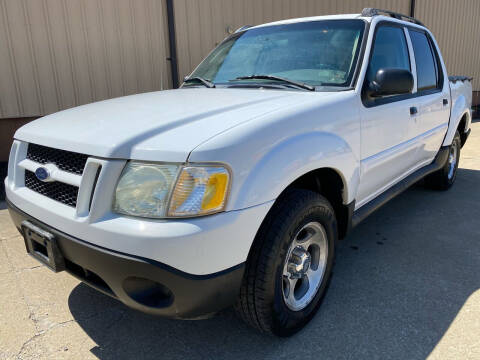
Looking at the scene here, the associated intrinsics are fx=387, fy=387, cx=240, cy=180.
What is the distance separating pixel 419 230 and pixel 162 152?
291 centimetres

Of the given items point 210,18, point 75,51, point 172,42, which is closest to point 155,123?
point 75,51

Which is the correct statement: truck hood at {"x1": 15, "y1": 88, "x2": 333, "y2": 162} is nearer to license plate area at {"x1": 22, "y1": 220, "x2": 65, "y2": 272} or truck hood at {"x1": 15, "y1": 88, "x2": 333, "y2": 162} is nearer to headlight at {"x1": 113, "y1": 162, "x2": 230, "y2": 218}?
headlight at {"x1": 113, "y1": 162, "x2": 230, "y2": 218}

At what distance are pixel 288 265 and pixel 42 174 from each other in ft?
4.59

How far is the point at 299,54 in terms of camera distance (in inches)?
111

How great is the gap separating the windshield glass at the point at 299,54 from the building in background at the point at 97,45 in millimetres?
2573

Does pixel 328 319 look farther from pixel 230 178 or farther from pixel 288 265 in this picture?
pixel 230 178

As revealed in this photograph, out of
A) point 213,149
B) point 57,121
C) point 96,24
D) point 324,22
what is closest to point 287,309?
point 213,149

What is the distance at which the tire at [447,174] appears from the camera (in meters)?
4.61

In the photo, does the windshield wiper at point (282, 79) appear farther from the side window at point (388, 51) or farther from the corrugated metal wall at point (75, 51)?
the corrugated metal wall at point (75, 51)

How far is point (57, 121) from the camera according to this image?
7.56 ft

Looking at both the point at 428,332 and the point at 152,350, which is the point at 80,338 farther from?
the point at 428,332

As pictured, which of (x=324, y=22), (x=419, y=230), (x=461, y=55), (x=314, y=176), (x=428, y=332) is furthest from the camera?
(x=461, y=55)

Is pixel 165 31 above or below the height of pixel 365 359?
above

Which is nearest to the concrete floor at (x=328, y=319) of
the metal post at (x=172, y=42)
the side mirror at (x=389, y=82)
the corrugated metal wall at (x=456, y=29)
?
the side mirror at (x=389, y=82)
